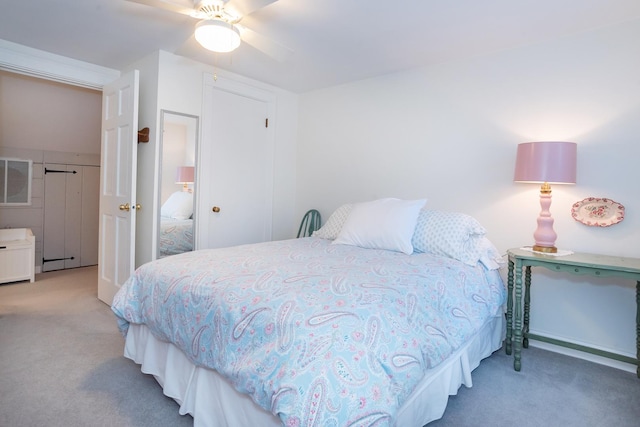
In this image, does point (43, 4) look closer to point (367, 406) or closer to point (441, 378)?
point (367, 406)

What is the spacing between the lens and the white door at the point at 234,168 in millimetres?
3299

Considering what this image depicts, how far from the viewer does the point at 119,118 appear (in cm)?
305

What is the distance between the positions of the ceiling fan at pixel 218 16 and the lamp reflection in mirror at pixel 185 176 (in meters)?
1.32

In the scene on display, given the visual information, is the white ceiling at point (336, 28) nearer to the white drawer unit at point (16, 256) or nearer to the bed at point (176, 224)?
the bed at point (176, 224)

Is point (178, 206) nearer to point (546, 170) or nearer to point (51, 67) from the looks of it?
point (51, 67)

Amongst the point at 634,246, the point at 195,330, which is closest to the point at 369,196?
the point at 634,246

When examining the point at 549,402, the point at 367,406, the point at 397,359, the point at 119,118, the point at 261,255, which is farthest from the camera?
the point at 119,118

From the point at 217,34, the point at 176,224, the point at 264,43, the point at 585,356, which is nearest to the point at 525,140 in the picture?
the point at 585,356

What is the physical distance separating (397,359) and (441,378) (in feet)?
2.16

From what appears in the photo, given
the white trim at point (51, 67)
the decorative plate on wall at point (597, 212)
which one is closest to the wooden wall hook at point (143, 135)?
the white trim at point (51, 67)

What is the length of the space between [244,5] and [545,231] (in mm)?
2296

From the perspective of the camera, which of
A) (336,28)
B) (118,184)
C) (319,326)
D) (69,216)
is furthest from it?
(69,216)

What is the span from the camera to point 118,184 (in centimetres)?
308

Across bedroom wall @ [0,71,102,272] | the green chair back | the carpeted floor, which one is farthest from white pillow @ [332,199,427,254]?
bedroom wall @ [0,71,102,272]
